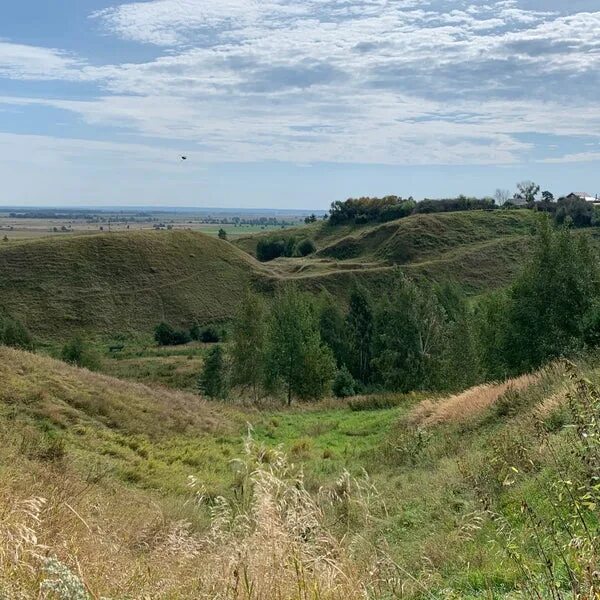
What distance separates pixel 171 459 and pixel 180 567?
10337mm

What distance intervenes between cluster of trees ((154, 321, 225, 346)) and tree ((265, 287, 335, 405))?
24778 mm

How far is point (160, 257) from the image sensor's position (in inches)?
2985

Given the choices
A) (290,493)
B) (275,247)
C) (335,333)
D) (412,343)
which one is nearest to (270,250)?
(275,247)

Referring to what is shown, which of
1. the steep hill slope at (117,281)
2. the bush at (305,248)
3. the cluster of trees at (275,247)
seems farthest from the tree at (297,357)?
the cluster of trees at (275,247)

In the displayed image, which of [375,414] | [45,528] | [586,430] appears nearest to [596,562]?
[586,430]

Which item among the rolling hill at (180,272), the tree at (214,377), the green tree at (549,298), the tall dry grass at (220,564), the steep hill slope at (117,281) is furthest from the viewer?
the rolling hill at (180,272)

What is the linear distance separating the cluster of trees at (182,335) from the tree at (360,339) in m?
17.5

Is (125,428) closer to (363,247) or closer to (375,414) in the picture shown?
(375,414)

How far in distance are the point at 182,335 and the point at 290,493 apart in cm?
5765

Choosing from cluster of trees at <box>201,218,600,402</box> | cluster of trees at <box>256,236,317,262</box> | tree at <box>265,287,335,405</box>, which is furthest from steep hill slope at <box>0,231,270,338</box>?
cluster of trees at <box>256,236,317,262</box>

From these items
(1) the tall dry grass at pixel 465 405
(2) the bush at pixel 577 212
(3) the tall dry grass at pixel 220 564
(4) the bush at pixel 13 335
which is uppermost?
(2) the bush at pixel 577 212

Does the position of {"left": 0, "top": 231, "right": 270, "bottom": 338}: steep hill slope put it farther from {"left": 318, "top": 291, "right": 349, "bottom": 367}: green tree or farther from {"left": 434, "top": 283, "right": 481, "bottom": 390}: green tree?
{"left": 434, "top": 283, "right": 481, "bottom": 390}: green tree

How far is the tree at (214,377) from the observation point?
123 feet

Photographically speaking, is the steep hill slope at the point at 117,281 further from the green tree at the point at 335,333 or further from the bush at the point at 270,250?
the bush at the point at 270,250
